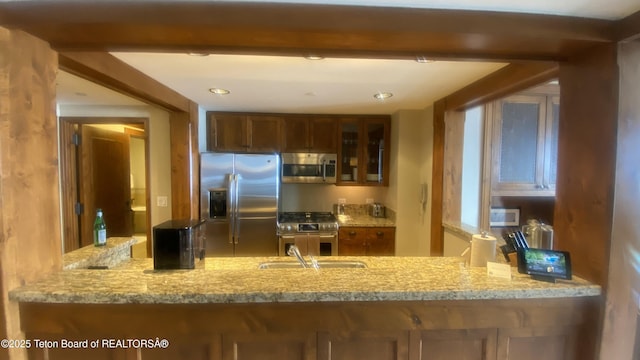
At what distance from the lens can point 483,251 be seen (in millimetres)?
1559

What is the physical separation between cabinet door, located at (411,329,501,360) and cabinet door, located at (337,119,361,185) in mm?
2638

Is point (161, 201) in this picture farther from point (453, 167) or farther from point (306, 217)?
point (453, 167)

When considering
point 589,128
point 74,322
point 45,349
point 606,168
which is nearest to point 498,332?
point 606,168

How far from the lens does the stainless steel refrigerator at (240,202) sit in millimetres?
3371

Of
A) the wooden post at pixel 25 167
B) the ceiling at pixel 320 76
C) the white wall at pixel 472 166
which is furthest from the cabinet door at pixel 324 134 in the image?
the wooden post at pixel 25 167

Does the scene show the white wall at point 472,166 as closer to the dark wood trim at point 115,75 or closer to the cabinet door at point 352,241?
the cabinet door at point 352,241

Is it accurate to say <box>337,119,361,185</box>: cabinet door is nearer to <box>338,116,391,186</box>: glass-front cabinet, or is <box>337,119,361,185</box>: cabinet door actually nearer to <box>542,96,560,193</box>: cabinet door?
<box>338,116,391,186</box>: glass-front cabinet

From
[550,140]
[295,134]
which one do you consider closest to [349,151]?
[295,134]

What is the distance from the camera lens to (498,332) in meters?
1.33

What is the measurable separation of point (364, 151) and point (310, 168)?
2.38 ft

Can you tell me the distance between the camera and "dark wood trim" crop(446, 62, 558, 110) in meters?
1.65

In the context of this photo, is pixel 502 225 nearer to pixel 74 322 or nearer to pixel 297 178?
→ pixel 297 178

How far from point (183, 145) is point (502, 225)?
3.38 meters

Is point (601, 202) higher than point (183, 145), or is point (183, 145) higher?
point (183, 145)
